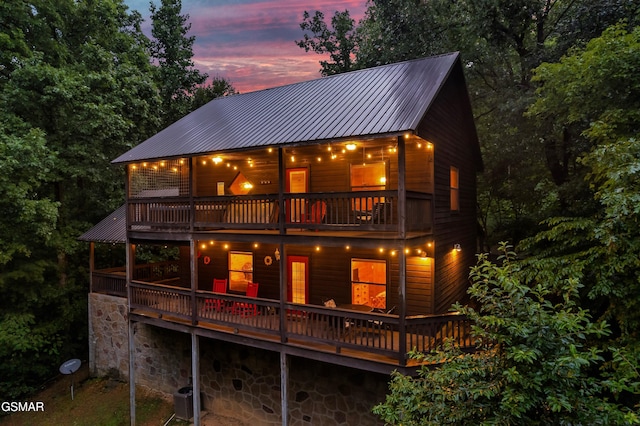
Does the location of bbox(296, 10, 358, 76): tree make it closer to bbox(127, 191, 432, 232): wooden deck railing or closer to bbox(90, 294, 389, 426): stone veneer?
bbox(127, 191, 432, 232): wooden deck railing

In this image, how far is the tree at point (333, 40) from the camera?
92.6 ft

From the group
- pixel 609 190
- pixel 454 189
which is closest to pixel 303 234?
pixel 454 189

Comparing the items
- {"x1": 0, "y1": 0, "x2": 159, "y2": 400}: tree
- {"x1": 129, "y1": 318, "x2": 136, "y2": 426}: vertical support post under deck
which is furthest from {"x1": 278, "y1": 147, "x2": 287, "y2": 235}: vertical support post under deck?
{"x1": 0, "y1": 0, "x2": 159, "y2": 400}: tree

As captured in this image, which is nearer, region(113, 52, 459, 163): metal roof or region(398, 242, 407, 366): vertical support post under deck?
region(398, 242, 407, 366): vertical support post under deck

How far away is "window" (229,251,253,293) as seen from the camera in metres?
13.5

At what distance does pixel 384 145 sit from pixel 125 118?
47.7ft

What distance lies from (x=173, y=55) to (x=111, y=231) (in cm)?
1721

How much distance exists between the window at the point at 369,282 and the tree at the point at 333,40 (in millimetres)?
20912

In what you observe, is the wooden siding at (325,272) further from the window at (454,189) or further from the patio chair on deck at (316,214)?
the window at (454,189)

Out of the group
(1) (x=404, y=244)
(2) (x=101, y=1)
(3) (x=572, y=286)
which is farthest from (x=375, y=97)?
(2) (x=101, y=1)

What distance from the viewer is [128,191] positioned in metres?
12.6

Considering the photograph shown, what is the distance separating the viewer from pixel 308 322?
32.7 feet

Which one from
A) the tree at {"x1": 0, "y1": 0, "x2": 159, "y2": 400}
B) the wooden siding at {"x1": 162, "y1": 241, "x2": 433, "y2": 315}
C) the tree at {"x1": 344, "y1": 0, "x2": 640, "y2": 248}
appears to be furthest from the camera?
the tree at {"x1": 344, "y1": 0, "x2": 640, "y2": 248}

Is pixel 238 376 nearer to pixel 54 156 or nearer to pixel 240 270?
pixel 240 270
